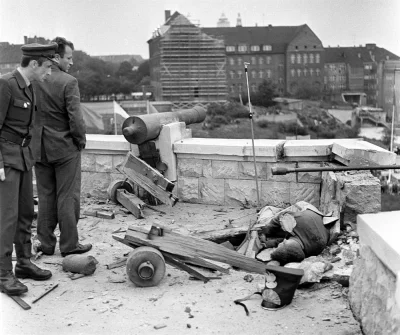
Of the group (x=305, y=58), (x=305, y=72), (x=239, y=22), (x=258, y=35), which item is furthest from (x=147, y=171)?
(x=239, y=22)

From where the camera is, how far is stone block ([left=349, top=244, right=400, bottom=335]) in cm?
303

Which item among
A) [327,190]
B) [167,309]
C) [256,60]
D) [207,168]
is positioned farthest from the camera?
[256,60]

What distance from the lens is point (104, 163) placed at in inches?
299

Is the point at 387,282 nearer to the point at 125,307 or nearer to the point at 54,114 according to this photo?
the point at 125,307

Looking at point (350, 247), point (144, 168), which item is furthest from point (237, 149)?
point (350, 247)

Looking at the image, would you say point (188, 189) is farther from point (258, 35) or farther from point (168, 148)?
point (258, 35)

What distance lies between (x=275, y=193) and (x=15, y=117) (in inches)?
130

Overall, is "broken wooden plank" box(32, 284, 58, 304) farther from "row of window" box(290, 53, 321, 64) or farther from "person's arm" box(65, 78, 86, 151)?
"row of window" box(290, 53, 321, 64)

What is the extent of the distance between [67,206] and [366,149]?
9.26 ft

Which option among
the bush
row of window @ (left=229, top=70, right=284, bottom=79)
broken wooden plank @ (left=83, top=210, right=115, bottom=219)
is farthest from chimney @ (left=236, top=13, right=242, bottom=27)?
broken wooden plank @ (left=83, top=210, right=115, bottom=219)

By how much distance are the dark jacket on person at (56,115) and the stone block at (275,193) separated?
239 cm

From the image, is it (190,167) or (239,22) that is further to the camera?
(239,22)

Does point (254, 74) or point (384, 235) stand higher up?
point (254, 74)

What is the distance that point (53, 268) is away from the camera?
202 inches
